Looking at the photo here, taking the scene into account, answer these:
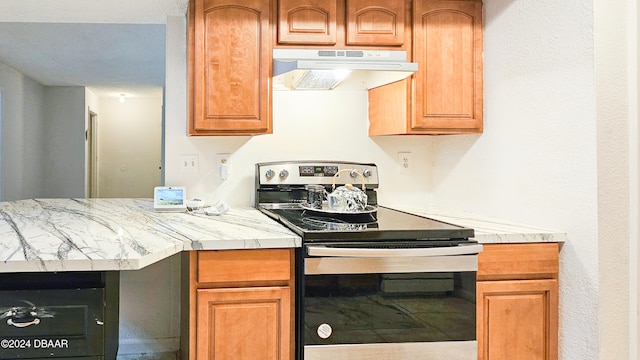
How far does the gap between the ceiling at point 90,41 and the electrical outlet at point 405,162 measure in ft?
4.52

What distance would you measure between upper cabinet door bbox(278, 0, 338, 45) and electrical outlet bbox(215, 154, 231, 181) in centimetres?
69

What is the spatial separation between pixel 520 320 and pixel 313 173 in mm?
1173

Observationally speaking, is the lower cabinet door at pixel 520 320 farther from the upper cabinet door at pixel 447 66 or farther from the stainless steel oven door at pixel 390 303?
the upper cabinet door at pixel 447 66

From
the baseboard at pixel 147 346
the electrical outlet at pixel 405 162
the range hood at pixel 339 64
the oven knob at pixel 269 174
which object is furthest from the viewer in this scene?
the electrical outlet at pixel 405 162

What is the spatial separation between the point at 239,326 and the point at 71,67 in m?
4.81

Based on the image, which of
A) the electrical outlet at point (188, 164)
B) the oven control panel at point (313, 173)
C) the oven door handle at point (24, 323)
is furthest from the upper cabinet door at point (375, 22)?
the oven door handle at point (24, 323)

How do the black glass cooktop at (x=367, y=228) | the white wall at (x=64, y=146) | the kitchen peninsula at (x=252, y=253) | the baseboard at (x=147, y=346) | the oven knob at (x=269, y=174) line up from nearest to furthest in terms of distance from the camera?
1. the kitchen peninsula at (x=252, y=253)
2. the black glass cooktop at (x=367, y=228)
3. the oven knob at (x=269, y=174)
4. the baseboard at (x=147, y=346)
5. the white wall at (x=64, y=146)

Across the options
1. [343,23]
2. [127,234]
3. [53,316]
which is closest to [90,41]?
[343,23]

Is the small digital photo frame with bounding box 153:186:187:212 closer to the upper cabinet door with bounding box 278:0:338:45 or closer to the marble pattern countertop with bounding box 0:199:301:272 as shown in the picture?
the marble pattern countertop with bounding box 0:199:301:272

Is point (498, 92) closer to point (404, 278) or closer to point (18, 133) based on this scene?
point (404, 278)

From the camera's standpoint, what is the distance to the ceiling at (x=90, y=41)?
2287 mm

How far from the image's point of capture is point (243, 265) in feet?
5.16

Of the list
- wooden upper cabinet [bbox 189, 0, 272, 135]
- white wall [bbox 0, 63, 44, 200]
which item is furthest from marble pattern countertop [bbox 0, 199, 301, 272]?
white wall [bbox 0, 63, 44, 200]

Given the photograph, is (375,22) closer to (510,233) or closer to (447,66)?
(447,66)
